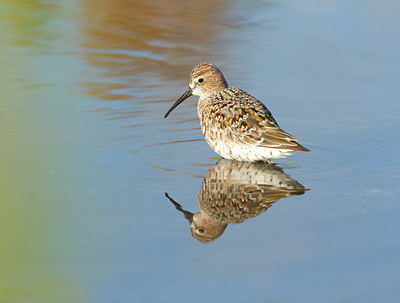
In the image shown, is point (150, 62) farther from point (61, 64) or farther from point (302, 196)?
point (302, 196)

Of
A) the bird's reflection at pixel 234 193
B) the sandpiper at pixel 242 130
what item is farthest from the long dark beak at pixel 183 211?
the sandpiper at pixel 242 130

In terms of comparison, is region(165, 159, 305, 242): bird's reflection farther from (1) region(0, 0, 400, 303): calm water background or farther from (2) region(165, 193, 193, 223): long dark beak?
(1) region(0, 0, 400, 303): calm water background

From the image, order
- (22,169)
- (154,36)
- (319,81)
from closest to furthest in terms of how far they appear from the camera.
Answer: (22,169) < (319,81) < (154,36)

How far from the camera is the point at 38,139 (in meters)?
7.70

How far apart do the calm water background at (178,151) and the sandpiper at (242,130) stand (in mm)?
262

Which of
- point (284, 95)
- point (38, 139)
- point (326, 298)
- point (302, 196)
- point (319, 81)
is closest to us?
point (326, 298)

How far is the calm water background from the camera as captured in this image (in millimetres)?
4863

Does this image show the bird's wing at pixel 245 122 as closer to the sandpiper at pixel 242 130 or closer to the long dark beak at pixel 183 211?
the sandpiper at pixel 242 130

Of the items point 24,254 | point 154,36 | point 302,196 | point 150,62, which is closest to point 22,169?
point 24,254

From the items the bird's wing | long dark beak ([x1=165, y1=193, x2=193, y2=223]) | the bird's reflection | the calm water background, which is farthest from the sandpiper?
long dark beak ([x1=165, y1=193, x2=193, y2=223])

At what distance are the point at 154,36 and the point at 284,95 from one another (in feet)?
12.5

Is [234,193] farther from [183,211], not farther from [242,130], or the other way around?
[242,130]

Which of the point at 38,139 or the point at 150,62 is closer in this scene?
the point at 38,139

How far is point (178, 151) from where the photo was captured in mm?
7684
